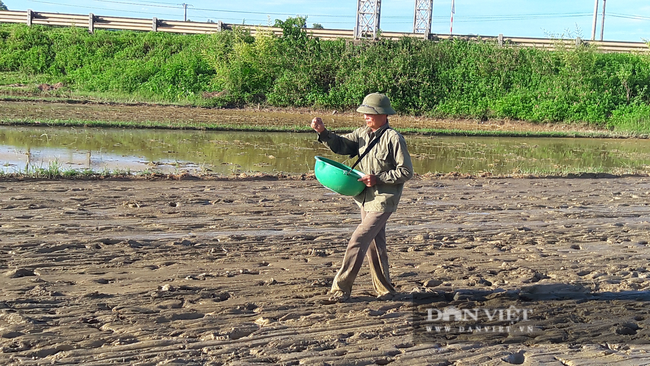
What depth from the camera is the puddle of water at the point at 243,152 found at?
46.4 ft

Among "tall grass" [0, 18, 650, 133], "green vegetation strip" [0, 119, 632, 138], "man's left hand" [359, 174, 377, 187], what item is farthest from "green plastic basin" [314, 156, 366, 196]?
"tall grass" [0, 18, 650, 133]

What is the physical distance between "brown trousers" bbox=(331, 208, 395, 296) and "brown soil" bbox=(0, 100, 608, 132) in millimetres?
17040

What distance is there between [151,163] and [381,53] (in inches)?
832

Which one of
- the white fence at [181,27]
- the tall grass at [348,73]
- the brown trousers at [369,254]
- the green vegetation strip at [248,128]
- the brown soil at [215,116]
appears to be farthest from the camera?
the white fence at [181,27]

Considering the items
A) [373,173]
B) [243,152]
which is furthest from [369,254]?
[243,152]

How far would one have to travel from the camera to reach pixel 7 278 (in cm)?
575

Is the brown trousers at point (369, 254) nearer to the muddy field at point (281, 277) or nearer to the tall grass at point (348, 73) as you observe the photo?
the muddy field at point (281, 277)

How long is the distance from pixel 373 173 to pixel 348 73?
27066mm

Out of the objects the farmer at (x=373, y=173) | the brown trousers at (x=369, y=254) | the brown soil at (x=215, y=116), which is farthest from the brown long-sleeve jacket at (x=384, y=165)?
the brown soil at (x=215, y=116)

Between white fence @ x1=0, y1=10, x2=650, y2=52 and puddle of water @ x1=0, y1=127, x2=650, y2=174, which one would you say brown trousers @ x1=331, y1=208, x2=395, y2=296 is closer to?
puddle of water @ x1=0, y1=127, x2=650, y2=174

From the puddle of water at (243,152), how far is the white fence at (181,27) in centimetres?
1346

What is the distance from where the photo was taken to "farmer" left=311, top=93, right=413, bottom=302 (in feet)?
17.9

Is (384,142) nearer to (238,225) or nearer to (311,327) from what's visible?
(311,327)

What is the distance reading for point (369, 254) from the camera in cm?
584
